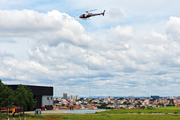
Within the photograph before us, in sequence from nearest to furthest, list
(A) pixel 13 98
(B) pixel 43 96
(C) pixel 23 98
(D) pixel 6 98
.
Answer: (D) pixel 6 98, (A) pixel 13 98, (C) pixel 23 98, (B) pixel 43 96

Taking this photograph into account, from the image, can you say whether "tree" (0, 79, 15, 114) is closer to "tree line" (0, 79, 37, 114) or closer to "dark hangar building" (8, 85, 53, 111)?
"tree line" (0, 79, 37, 114)

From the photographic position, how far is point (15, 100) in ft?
199

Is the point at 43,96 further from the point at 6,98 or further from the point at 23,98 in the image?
the point at 6,98

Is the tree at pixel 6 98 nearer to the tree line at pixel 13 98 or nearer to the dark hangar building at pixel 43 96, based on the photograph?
the tree line at pixel 13 98

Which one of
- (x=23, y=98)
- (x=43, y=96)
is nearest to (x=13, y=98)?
(x=23, y=98)

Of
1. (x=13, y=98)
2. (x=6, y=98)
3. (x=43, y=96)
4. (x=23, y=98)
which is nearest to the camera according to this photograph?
(x=6, y=98)

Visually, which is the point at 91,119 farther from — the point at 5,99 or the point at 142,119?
the point at 5,99

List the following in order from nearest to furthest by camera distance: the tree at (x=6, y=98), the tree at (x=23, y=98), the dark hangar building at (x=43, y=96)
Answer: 1. the tree at (x=6, y=98)
2. the tree at (x=23, y=98)
3. the dark hangar building at (x=43, y=96)

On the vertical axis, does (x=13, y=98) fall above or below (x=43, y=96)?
below

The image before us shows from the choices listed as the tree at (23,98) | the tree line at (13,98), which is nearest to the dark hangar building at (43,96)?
the tree at (23,98)

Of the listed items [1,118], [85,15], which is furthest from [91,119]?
[85,15]

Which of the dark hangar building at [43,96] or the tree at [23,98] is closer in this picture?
the tree at [23,98]

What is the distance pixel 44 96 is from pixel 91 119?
44.1 metres

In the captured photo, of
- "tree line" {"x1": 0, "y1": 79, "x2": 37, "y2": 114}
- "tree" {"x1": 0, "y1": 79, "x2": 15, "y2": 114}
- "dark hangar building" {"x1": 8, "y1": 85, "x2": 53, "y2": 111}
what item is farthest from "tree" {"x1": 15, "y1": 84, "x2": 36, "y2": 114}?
"dark hangar building" {"x1": 8, "y1": 85, "x2": 53, "y2": 111}
